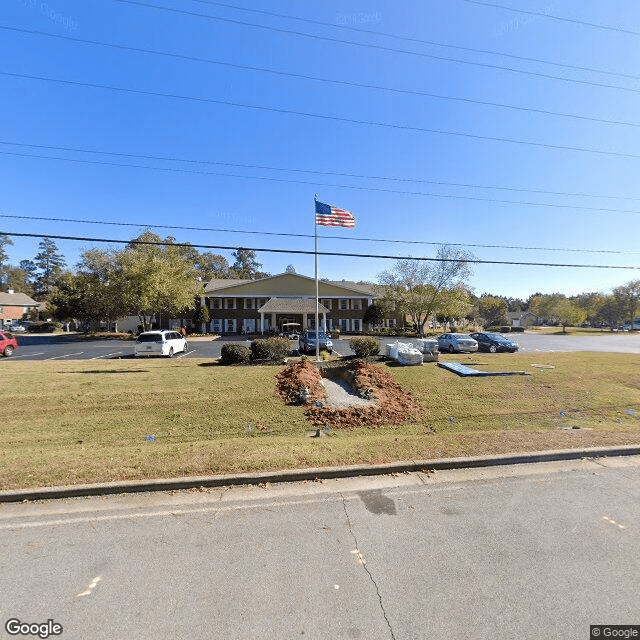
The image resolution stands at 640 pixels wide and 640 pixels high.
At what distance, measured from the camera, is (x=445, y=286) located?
49.5 metres

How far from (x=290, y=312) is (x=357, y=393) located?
1310 inches

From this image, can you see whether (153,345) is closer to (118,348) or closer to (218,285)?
(118,348)

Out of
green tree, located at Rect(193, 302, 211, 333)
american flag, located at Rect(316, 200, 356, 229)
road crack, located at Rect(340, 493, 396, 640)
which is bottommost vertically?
road crack, located at Rect(340, 493, 396, 640)

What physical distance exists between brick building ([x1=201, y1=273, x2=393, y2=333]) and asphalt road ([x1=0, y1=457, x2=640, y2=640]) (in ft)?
139

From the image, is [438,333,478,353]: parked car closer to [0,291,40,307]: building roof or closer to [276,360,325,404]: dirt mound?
[276,360,325,404]: dirt mound

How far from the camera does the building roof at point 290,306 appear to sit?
43.4 meters

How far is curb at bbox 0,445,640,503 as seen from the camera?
4.48 m

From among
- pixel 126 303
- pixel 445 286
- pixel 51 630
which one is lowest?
pixel 51 630

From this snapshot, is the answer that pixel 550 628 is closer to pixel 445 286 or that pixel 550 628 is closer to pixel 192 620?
pixel 192 620

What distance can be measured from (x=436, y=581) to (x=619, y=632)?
1279mm

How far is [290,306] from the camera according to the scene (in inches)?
1752

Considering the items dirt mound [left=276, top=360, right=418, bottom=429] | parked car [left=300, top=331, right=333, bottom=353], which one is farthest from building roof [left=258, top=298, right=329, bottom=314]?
dirt mound [left=276, top=360, right=418, bottom=429]

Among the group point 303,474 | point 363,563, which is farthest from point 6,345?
point 363,563

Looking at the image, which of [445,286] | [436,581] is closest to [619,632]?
[436,581]
